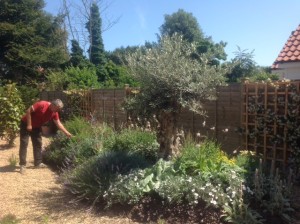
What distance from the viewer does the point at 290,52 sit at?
9914mm

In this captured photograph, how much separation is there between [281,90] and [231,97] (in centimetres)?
148

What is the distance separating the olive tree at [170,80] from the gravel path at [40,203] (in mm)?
1950

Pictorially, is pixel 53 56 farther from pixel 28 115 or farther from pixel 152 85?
pixel 152 85

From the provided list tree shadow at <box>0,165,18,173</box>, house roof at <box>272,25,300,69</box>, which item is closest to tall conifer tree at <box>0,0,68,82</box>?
tree shadow at <box>0,165,18,173</box>

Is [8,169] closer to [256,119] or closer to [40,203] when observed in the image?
[40,203]

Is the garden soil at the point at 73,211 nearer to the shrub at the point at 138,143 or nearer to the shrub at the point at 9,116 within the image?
the shrub at the point at 138,143

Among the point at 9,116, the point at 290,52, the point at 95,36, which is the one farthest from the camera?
the point at 95,36

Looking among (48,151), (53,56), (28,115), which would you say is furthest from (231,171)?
(53,56)

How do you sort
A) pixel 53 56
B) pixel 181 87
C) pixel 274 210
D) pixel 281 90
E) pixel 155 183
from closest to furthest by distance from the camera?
1. pixel 274 210
2. pixel 155 183
3. pixel 181 87
4. pixel 281 90
5. pixel 53 56

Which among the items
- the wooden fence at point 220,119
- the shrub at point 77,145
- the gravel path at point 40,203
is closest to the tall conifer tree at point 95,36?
the wooden fence at point 220,119

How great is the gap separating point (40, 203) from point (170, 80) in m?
2.85

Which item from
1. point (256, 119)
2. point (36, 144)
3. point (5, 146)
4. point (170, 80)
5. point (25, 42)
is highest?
point (25, 42)

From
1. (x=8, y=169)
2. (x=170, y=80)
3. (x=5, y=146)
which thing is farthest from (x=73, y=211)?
(x=5, y=146)

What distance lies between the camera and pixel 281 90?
7398 millimetres
